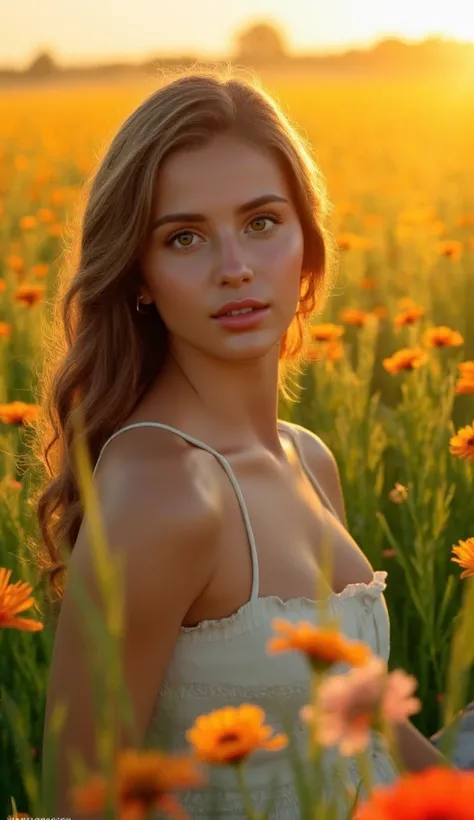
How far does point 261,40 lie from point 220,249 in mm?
51395

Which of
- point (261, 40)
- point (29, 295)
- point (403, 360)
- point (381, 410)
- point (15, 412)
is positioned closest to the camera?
point (15, 412)

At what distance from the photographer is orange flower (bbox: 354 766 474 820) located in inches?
18.0

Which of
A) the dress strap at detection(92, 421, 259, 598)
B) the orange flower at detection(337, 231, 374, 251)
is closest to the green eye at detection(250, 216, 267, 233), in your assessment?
the dress strap at detection(92, 421, 259, 598)

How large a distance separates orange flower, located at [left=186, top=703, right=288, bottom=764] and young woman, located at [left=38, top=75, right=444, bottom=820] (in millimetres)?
580

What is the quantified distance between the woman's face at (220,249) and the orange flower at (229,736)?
84 centimetres

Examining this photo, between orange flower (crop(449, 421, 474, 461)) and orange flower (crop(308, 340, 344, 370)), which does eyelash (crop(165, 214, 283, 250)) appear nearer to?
orange flower (crop(449, 421, 474, 461))

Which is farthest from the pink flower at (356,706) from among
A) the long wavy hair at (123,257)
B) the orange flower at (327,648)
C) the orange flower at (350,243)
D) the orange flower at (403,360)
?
the orange flower at (350,243)

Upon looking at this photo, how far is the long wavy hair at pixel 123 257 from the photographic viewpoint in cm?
154

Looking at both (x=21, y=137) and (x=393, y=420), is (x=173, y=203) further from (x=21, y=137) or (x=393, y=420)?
(x=21, y=137)

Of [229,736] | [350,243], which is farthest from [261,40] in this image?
[229,736]

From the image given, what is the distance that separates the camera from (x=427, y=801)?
1.51 feet

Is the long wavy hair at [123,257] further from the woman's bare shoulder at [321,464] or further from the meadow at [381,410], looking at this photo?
the woman's bare shoulder at [321,464]

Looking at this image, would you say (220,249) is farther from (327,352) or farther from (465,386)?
(327,352)

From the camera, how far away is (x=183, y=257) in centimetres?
151
